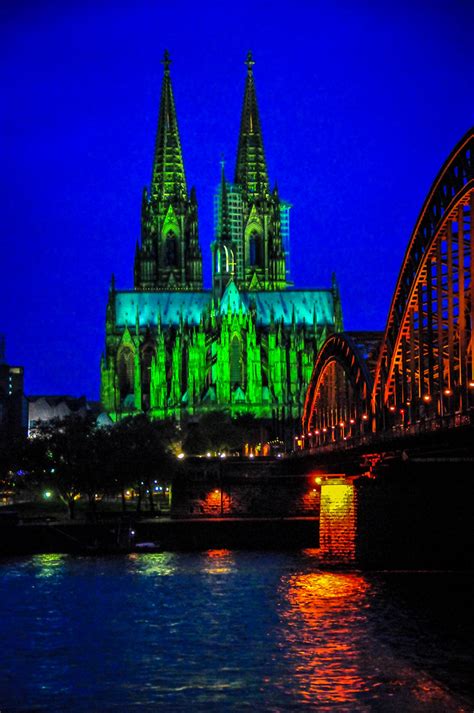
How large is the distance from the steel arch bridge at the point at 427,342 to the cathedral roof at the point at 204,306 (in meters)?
99.3

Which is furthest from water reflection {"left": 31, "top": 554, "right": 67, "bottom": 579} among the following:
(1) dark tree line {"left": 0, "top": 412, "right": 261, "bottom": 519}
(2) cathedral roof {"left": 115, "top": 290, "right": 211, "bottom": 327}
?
(2) cathedral roof {"left": 115, "top": 290, "right": 211, "bottom": 327}

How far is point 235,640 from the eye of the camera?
4909 cm

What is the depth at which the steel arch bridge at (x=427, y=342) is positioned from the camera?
53.0 metres

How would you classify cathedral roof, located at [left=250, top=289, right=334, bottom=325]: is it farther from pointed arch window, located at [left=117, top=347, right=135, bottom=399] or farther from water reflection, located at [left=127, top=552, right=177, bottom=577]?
water reflection, located at [left=127, top=552, right=177, bottom=577]

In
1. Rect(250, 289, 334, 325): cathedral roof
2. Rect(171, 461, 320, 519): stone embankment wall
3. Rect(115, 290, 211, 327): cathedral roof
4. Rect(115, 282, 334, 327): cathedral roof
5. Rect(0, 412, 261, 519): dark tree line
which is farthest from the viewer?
Rect(115, 290, 211, 327): cathedral roof

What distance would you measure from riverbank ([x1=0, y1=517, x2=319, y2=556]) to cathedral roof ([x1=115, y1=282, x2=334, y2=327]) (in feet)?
322

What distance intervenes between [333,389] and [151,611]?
43.0 m

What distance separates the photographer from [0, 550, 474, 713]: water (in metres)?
39.2

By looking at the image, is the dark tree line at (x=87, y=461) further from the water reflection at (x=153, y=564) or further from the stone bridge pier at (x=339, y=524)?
the stone bridge pier at (x=339, y=524)

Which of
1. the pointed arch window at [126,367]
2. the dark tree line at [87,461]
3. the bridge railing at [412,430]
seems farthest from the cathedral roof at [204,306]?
the bridge railing at [412,430]

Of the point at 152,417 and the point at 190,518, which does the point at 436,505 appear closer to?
the point at 190,518

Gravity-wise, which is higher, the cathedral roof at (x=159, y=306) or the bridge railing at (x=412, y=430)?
the cathedral roof at (x=159, y=306)

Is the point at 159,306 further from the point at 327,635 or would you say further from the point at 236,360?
the point at 327,635

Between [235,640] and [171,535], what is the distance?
41.2 metres
